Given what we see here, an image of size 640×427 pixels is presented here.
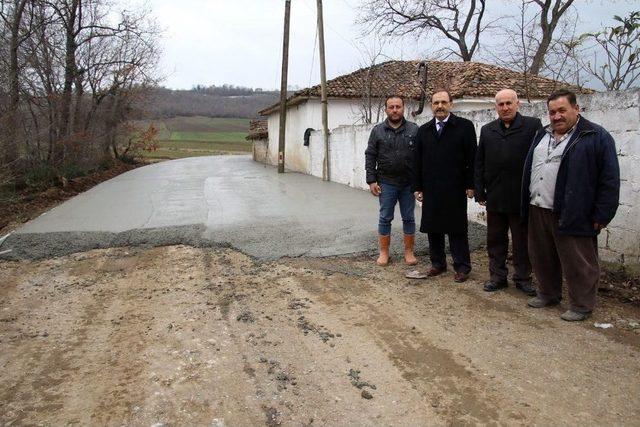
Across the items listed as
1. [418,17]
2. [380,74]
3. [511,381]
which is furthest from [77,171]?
[418,17]

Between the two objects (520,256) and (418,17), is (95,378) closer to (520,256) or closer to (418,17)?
(520,256)

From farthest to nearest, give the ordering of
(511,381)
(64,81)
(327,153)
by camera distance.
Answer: (64,81) < (327,153) < (511,381)

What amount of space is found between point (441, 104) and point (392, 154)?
80cm

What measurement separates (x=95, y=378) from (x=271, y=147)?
29670 millimetres

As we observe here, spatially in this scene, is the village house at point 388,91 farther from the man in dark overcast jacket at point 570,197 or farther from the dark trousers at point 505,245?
the man in dark overcast jacket at point 570,197

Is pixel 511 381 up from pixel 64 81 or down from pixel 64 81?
down

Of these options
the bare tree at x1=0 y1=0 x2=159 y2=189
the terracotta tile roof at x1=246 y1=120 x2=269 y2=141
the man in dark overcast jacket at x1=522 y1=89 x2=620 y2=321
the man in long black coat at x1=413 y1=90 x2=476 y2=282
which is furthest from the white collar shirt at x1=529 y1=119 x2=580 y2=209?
the terracotta tile roof at x1=246 y1=120 x2=269 y2=141

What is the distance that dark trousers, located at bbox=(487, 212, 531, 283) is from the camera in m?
4.71

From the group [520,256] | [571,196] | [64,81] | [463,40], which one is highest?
[463,40]

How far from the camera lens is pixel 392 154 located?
17.9 ft

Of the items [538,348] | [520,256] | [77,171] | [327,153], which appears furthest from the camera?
[77,171]

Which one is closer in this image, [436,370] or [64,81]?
[436,370]

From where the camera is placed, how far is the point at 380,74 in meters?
19.2

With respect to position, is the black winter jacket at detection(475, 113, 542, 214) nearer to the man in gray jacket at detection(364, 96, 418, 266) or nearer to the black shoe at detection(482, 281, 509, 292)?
the black shoe at detection(482, 281, 509, 292)
